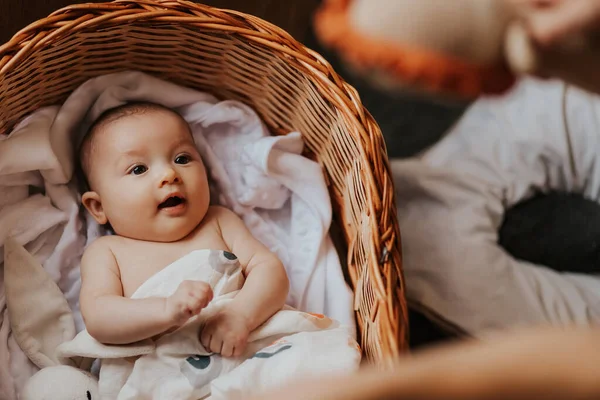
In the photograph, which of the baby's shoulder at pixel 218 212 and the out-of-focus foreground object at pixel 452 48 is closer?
the out-of-focus foreground object at pixel 452 48

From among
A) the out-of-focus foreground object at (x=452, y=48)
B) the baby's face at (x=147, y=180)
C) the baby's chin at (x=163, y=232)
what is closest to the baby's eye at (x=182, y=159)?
the baby's face at (x=147, y=180)

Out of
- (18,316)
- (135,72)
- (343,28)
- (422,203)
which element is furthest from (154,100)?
(343,28)

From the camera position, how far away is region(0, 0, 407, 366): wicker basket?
87cm

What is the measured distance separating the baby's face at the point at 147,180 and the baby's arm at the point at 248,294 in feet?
0.25

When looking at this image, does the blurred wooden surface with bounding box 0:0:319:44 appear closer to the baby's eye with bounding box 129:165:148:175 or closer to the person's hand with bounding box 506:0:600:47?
the baby's eye with bounding box 129:165:148:175

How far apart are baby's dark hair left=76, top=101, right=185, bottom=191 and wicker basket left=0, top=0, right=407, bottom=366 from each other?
94 mm

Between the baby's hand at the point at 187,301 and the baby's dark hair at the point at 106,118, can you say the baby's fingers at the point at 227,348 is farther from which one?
the baby's dark hair at the point at 106,118

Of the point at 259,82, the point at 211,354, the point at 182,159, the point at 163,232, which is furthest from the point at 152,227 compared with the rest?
the point at 259,82

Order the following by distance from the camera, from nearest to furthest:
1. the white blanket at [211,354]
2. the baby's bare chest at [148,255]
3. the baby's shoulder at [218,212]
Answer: the white blanket at [211,354], the baby's bare chest at [148,255], the baby's shoulder at [218,212]

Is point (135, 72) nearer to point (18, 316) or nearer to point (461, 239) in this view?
point (18, 316)

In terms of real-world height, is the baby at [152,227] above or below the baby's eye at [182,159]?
below

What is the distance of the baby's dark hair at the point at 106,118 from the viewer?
1.05 metres

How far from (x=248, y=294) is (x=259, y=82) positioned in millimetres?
409

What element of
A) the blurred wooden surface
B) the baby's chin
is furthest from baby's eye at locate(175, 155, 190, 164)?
the blurred wooden surface
